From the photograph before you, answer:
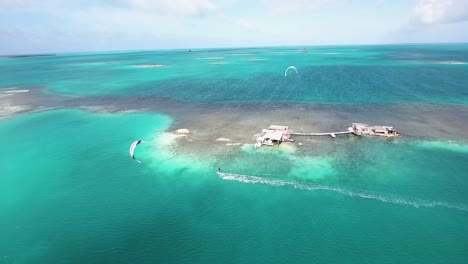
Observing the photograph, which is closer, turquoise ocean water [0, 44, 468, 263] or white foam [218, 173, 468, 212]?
turquoise ocean water [0, 44, 468, 263]

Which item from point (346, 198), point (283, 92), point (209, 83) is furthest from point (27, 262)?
point (209, 83)

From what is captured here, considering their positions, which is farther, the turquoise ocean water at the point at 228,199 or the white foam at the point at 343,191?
the white foam at the point at 343,191

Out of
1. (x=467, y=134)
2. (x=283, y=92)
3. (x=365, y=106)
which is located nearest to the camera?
(x=467, y=134)

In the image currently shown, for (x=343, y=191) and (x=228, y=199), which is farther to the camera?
(x=343, y=191)

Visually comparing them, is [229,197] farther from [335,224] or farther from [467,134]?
[467,134]

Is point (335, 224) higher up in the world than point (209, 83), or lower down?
lower down

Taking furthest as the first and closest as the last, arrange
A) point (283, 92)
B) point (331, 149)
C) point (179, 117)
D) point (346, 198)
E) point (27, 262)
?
point (283, 92)
point (179, 117)
point (331, 149)
point (346, 198)
point (27, 262)

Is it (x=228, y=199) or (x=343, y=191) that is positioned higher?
(x=343, y=191)

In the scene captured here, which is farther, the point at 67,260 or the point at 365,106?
the point at 365,106
